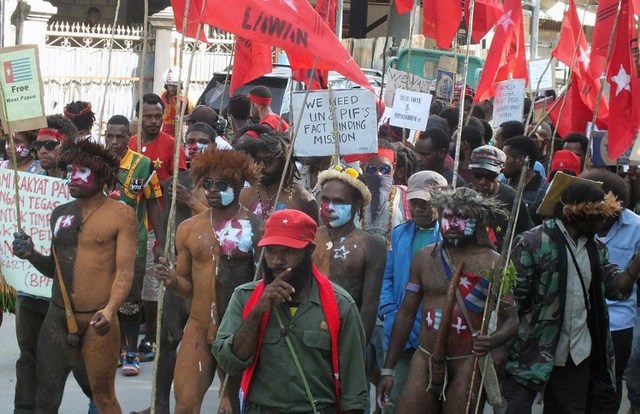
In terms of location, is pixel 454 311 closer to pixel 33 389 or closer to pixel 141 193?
pixel 33 389

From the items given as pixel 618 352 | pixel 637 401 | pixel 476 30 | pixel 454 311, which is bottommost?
pixel 637 401

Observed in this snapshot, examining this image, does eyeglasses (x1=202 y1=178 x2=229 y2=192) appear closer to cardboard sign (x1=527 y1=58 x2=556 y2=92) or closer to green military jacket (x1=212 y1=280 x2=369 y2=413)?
green military jacket (x1=212 y1=280 x2=369 y2=413)

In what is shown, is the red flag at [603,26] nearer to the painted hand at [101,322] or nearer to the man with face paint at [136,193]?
the man with face paint at [136,193]

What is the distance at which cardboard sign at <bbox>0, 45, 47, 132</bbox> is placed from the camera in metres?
7.37

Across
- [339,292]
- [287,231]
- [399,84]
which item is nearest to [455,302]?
[339,292]

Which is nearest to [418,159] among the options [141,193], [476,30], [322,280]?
[141,193]

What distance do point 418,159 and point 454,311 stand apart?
3.17 m

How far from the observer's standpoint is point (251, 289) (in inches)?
209

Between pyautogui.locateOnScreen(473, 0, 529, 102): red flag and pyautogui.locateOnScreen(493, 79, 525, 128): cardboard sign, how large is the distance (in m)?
0.16

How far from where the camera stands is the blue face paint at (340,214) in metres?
6.96

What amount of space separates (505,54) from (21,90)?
24.1 feet

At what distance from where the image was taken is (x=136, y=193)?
28.8 ft

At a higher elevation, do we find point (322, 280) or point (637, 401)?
point (322, 280)

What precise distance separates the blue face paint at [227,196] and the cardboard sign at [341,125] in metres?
1.42
